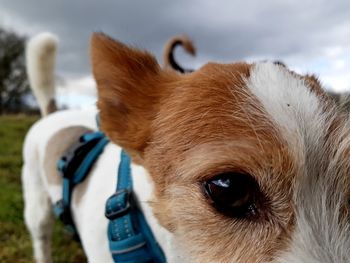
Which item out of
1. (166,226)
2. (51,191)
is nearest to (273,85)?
(166,226)

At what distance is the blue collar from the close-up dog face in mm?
236

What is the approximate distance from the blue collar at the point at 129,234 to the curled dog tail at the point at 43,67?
8.95 feet

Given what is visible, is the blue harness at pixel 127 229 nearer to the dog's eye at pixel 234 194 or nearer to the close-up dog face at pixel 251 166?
the close-up dog face at pixel 251 166

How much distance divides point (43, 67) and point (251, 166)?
3618 mm

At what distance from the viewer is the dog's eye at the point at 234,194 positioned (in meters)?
1.72

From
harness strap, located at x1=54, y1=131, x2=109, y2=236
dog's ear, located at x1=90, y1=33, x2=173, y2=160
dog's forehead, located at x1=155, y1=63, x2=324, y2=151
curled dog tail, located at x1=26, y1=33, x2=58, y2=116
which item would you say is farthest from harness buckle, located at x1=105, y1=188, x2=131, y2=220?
curled dog tail, located at x1=26, y1=33, x2=58, y2=116

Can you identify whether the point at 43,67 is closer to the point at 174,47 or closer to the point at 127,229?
the point at 174,47

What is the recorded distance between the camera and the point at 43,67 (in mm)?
4898

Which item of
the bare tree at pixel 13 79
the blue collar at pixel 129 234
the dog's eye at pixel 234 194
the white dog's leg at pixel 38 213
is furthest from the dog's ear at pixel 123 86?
the bare tree at pixel 13 79

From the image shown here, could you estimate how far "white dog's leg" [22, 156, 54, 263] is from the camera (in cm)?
408

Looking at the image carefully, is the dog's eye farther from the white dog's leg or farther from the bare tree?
the bare tree

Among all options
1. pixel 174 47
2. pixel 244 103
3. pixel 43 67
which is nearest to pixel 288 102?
pixel 244 103

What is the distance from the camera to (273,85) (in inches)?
78.5

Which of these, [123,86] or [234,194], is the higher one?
[123,86]
